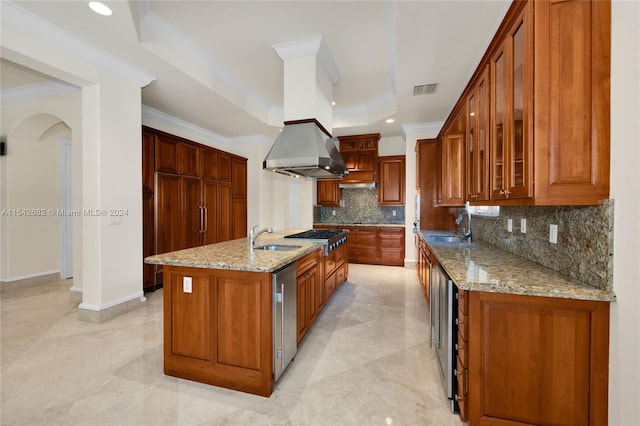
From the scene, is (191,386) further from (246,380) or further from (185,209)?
(185,209)

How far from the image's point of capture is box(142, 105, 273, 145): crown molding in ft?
14.8

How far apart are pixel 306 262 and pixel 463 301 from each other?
1330mm

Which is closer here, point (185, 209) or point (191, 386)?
point (191, 386)

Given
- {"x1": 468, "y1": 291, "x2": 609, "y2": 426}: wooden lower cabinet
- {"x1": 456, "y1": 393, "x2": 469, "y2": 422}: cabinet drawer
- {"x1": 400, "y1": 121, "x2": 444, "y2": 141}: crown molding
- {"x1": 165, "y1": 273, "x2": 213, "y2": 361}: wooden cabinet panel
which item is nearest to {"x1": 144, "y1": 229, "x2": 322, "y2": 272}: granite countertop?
{"x1": 165, "y1": 273, "x2": 213, "y2": 361}: wooden cabinet panel

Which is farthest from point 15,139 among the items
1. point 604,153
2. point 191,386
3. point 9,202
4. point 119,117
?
point 604,153

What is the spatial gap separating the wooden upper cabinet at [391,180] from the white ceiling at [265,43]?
1.53 metres

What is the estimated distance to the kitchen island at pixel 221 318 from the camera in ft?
6.00

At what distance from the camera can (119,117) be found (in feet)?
10.2

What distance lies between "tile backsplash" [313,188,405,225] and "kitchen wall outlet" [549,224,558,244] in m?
4.48

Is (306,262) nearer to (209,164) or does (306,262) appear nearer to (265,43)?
(265,43)

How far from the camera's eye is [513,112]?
64.0 inches

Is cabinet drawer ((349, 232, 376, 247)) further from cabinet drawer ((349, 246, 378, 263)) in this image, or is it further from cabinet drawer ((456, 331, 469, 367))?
cabinet drawer ((456, 331, 469, 367))

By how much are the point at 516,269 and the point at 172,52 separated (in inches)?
154

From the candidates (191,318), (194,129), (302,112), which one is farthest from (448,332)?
(194,129)
